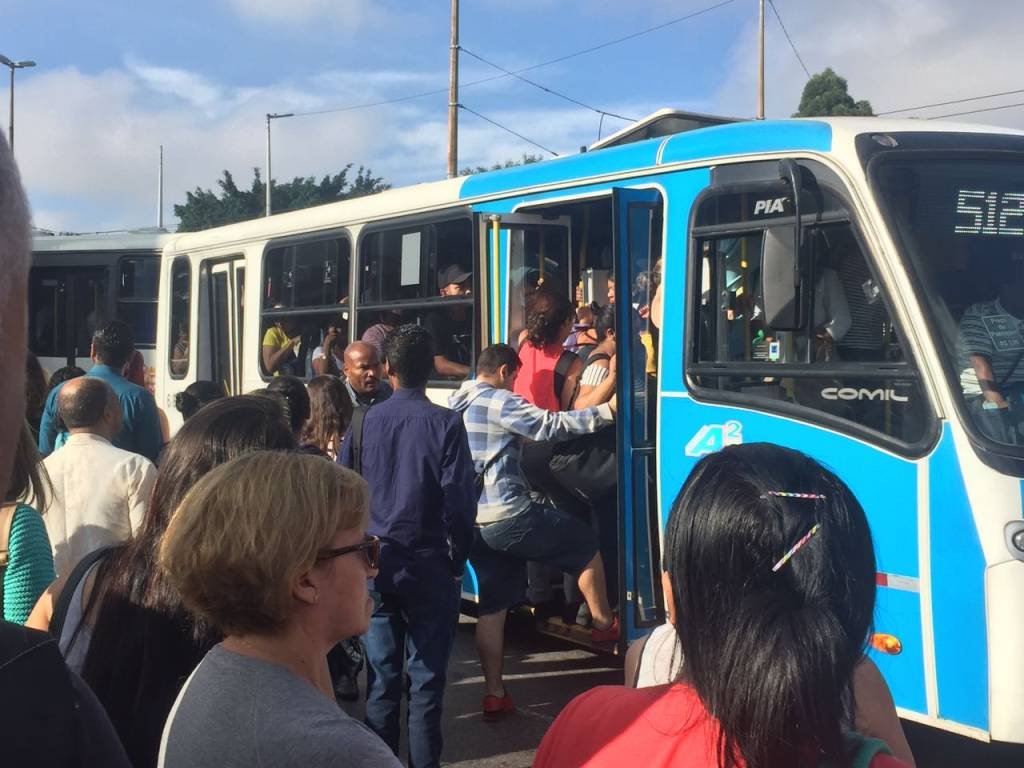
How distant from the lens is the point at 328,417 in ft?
20.2

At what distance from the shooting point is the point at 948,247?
187 inches

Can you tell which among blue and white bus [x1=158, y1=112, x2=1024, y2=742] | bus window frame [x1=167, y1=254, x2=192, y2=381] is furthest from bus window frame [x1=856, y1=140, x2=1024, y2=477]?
bus window frame [x1=167, y1=254, x2=192, y2=381]

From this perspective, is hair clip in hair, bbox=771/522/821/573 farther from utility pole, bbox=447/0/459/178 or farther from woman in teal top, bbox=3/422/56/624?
utility pole, bbox=447/0/459/178

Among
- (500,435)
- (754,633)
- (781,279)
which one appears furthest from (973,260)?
(754,633)

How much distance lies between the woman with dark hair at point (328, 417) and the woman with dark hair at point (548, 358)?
1085 mm

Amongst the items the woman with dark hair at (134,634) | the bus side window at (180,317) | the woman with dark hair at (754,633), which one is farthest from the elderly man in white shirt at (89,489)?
the bus side window at (180,317)

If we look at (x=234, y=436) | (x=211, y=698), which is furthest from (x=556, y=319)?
(x=211, y=698)

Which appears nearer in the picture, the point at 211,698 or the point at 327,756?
the point at 327,756

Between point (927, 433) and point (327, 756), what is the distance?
3.43 metres

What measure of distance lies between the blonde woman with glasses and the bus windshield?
318 centimetres

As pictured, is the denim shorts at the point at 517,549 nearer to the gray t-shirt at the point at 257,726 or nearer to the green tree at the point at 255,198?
the gray t-shirt at the point at 257,726

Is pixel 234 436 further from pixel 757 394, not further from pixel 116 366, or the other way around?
pixel 116 366

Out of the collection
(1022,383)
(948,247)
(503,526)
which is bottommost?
(503,526)

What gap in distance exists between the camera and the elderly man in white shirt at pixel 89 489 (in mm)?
4117
